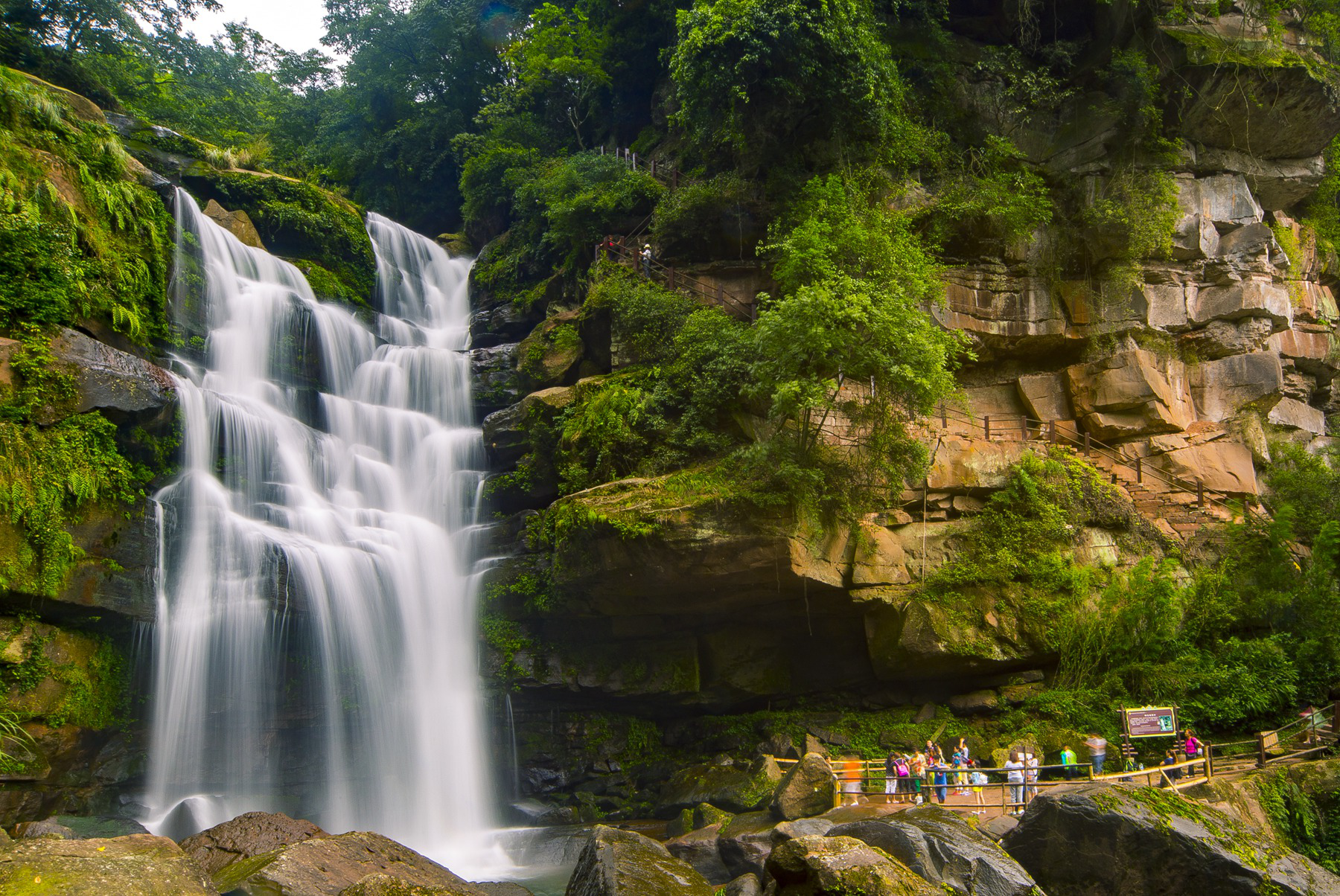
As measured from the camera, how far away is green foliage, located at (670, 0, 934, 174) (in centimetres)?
1953

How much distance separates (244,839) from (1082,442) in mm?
19313

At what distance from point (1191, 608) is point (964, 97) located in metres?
14.4

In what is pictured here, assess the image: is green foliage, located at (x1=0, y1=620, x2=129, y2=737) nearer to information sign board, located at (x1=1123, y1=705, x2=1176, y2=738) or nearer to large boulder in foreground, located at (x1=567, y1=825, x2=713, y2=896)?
large boulder in foreground, located at (x1=567, y1=825, x2=713, y2=896)

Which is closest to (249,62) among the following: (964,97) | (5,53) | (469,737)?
(5,53)

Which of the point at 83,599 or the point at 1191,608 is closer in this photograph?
the point at 83,599

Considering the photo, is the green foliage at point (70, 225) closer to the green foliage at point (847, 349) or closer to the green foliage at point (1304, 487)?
the green foliage at point (847, 349)

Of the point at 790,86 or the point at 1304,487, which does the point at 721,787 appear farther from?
the point at 1304,487

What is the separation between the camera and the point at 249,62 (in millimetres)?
46312

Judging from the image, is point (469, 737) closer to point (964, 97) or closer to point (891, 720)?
point (891, 720)

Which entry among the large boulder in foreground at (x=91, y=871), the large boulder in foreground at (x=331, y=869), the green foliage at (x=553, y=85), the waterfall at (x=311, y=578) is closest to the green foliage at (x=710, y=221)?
the waterfall at (x=311, y=578)

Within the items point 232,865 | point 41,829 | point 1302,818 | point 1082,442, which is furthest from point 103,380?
point 1302,818

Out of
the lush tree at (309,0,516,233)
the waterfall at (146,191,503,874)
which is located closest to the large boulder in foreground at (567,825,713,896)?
the waterfall at (146,191,503,874)

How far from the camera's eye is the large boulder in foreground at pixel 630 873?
28.4ft

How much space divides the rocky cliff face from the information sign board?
3.33m
